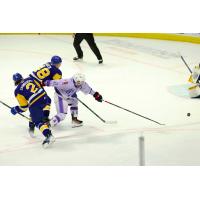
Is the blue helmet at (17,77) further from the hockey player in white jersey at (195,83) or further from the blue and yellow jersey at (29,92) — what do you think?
the hockey player in white jersey at (195,83)

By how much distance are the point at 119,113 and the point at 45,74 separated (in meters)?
1.06

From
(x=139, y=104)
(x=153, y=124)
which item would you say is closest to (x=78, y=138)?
(x=153, y=124)

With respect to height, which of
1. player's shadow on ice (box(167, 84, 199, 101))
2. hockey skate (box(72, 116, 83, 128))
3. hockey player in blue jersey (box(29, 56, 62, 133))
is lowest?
player's shadow on ice (box(167, 84, 199, 101))

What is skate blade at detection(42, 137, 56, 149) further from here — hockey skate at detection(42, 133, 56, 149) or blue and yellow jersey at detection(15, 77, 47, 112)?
blue and yellow jersey at detection(15, 77, 47, 112)

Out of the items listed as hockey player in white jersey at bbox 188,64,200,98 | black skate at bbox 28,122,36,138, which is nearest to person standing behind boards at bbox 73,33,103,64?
hockey player in white jersey at bbox 188,64,200,98

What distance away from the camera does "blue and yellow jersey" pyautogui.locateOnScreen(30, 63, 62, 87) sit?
4.43 m

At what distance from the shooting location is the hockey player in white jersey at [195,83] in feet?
17.8

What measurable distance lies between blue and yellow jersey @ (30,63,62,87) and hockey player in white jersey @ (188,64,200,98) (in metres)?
1.67

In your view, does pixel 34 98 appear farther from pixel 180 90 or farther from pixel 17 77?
pixel 180 90

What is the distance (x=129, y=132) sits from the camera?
15.1 feet

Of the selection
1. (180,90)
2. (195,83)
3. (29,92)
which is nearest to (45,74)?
(29,92)

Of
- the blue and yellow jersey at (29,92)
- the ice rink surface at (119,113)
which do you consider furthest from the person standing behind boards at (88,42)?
the blue and yellow jersey at (29,92)

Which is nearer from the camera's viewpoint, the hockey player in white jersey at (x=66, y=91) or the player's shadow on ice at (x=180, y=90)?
the hockey player in white jersey at (x=66, y=91)

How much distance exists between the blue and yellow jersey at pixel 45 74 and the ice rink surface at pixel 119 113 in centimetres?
49
